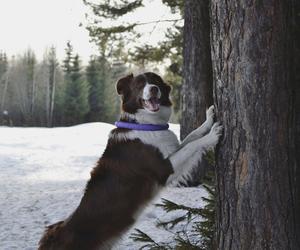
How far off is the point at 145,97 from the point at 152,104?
0.29 ft

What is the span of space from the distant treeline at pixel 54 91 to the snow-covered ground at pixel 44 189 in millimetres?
20954

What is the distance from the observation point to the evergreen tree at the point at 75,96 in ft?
137

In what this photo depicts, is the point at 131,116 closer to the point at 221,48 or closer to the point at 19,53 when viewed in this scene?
the point at 221,48

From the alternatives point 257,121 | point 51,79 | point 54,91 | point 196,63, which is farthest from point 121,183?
Result: point 51,79

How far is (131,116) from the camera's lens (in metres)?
4.01

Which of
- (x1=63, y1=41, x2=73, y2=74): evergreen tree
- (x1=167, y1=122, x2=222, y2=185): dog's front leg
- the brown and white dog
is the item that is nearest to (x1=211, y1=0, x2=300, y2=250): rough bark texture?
(x1=167, y1=122, x2=222, y2=185): dog's front leg

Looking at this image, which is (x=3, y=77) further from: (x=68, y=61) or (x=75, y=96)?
(x=75, y=96)

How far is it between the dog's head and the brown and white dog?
26cm

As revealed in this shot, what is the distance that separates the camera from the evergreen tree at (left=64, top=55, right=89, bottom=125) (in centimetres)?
4181

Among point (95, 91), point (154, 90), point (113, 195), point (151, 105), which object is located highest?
point (95, 91)

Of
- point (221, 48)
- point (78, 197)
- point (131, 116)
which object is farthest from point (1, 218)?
point (221, 48)

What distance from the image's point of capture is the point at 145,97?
4.00 metres

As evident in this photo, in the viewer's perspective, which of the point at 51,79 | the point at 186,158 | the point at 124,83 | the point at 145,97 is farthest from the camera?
the point at 51,79

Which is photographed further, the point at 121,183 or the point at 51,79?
the point at 51,79
